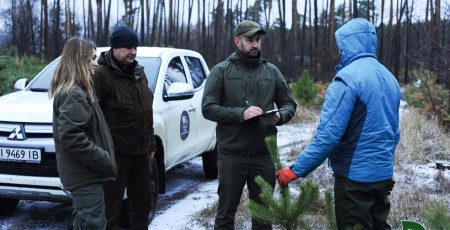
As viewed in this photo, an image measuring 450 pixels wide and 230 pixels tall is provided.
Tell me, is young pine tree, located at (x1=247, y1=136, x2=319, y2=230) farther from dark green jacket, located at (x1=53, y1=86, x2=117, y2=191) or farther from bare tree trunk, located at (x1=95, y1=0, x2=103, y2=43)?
bare tree trunk, located at (x1=95, y1=0, x2=103, y2=43)

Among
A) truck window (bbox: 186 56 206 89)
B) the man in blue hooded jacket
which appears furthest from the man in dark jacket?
truck window (bbox: 186 56 206 89)

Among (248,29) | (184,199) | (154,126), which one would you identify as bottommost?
(184,199)

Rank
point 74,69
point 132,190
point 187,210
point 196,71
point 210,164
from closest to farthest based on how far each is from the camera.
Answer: point 74,69 < point 132,190 < point 187,210 < point 196,71 < point 210,164

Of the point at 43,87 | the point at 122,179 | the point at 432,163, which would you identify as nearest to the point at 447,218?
the point at 122,179

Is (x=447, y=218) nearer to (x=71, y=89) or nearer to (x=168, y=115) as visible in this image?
(x=71, y=89)

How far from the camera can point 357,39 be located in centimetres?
275

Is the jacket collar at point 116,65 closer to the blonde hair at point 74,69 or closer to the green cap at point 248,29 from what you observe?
the blonde hair at point 74,69

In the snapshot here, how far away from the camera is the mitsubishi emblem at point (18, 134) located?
4.45 metres

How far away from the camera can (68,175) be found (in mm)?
3178

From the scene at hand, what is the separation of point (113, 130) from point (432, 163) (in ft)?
18.3

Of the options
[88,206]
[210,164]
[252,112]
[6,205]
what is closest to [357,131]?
[252,112]

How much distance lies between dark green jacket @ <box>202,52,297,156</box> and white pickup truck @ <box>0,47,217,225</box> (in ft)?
4.24

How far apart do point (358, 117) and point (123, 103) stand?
1.89 meters

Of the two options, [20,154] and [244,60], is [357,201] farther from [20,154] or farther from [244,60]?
[20,154]
